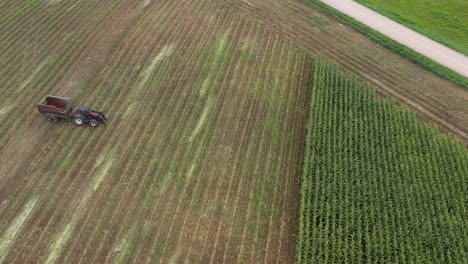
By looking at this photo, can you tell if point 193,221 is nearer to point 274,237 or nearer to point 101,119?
point 274,237

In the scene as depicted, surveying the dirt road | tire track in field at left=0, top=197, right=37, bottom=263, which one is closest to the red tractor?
tire track in field at left=0, top=197, right=37, bottom=263

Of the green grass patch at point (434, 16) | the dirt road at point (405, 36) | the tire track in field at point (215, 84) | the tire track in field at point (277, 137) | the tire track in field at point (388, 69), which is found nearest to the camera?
the tire track in field at point (277, 137)

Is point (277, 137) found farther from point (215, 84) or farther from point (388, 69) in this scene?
point (388, 69)

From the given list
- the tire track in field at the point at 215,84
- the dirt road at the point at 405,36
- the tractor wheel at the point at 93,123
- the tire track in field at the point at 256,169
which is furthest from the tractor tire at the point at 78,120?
the dirt road at the point at 405,36

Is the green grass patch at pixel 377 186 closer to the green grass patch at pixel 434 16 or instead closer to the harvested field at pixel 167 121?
the harvested field at pixel 167 121

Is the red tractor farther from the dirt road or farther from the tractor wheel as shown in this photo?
the dirt road

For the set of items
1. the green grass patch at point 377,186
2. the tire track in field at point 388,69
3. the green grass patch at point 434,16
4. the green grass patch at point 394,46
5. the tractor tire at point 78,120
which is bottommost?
the tractor tire at point 78,120

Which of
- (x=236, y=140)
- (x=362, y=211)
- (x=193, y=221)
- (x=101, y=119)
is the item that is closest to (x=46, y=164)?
(x=101, y=119)
